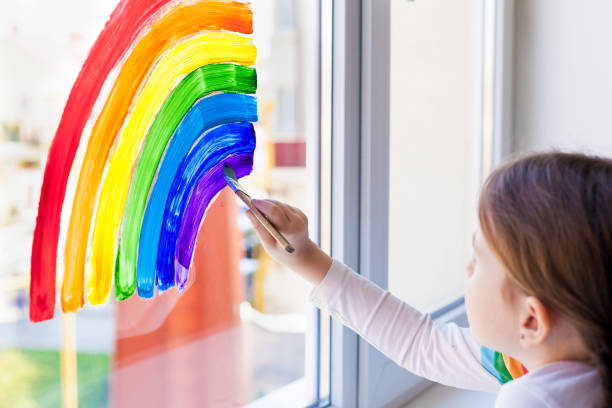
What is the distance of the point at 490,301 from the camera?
→ 0.52 metres

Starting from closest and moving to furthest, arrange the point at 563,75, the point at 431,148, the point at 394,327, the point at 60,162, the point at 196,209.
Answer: the point at 60,162 → the point at 196,209 → the point at 394,327 → the point at 431,148 → the point at 563,75

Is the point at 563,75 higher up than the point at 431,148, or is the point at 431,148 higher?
the point at 563,75

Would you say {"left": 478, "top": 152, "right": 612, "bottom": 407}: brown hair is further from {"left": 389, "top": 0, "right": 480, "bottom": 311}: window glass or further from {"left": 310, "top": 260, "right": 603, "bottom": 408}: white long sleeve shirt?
{"left": 389, "top": 0, "right": 480, "bottom": 311}: window glass

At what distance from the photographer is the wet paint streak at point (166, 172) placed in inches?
20.3

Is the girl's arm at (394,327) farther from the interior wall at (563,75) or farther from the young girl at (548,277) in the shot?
the interior wall at (563,75)

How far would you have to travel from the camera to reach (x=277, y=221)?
0.59 meters

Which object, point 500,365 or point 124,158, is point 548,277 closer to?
point 500,365

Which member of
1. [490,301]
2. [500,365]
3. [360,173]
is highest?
[360,173]

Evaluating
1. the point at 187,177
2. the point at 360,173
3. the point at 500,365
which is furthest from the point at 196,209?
the point at 500,365

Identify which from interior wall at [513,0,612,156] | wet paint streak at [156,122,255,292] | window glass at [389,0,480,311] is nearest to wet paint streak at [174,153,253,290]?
wet paint streak at [156,122,255,292]

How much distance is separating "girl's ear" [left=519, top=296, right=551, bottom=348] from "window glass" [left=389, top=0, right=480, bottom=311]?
41cm

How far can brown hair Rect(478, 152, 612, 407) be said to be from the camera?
1.51ft

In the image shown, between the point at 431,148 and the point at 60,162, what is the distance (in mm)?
741

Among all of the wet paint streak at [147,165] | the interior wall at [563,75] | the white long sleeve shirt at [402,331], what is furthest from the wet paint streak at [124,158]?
Answer: the interior wall at [563,75]
